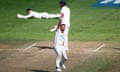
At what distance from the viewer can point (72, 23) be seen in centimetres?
2612

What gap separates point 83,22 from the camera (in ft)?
85.6

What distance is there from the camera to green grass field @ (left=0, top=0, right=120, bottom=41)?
78.6 feet

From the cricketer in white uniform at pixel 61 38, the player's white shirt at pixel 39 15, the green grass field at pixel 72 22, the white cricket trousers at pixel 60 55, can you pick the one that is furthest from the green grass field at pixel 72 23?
the cricketer in white uniform at pixel 61 38

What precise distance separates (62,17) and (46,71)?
1985mm

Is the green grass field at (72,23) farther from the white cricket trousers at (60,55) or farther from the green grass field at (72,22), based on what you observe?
the white cricket trousers at (60,55)

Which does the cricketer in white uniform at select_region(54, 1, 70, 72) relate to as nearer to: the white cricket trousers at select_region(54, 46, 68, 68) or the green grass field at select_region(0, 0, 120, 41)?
the white cricket trousers at select_region(54, 46, 68, 68)

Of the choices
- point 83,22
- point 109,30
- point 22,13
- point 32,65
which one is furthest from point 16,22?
point 32,65

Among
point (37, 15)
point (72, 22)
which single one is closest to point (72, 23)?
point (72, 22)

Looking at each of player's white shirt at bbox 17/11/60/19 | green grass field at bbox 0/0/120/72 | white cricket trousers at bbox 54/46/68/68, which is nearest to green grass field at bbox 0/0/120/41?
green grass field at bbox 0/0/120/72

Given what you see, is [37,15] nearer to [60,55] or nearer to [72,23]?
[72,23]

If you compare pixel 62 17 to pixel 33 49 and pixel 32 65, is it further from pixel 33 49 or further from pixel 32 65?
pixel 33 49

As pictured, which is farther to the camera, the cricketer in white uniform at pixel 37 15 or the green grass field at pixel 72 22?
the cricketer in white uniform at pixel 37 15

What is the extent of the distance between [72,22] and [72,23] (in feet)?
0.59

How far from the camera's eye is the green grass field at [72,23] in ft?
77.6
